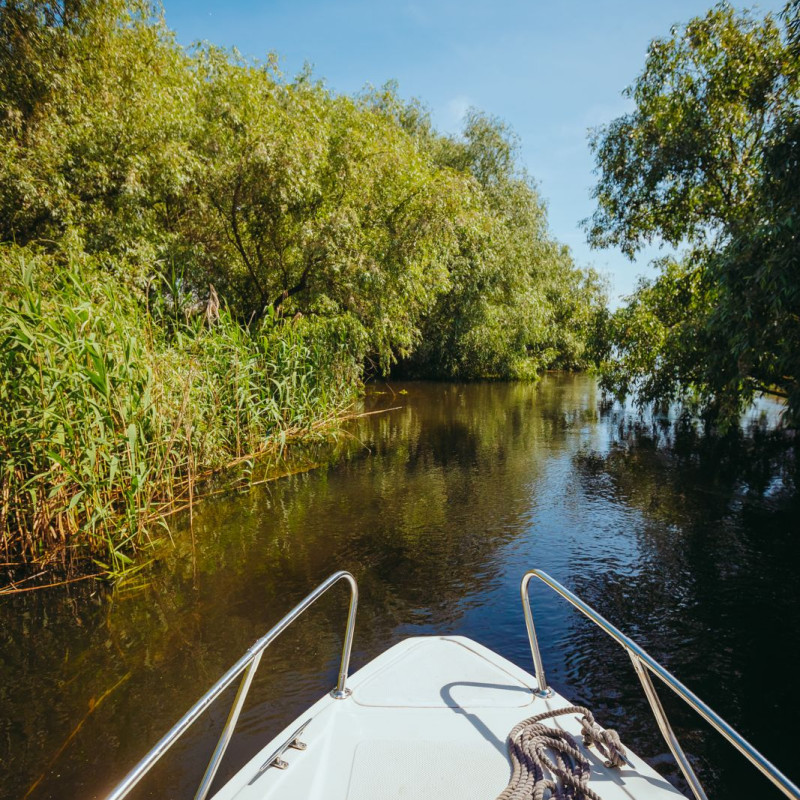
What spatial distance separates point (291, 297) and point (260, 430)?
19.9 feet

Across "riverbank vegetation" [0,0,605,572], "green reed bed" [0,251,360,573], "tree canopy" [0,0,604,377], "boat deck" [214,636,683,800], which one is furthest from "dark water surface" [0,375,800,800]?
"tree canopy" [0,0,604,377]

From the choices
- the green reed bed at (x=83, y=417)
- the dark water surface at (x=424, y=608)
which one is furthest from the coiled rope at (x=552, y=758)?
the green reed bed at (x=83, y=417)

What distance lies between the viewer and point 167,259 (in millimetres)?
12445

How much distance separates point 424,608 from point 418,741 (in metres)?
3.17

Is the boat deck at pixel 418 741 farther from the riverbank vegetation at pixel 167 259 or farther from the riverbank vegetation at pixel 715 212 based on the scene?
the riverbank vegetation at pixel 715 212

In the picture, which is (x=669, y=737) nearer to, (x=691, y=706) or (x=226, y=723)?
(x=691, y=706)

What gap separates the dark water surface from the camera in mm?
4004

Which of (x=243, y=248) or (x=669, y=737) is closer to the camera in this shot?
(x=669, y=737)

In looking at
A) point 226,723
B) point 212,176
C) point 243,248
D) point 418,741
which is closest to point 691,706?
point 418,741

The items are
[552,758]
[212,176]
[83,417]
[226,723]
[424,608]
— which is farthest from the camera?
[212,176]

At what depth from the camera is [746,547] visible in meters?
7.35

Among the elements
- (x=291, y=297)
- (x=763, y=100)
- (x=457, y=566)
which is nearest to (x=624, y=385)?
(x=763, y=100)

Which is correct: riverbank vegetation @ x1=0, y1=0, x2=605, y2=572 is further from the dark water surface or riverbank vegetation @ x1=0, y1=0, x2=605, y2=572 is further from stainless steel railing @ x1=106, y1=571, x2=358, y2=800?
stainless steel railing @ x1=106, y1=571, x2=358, y2=800

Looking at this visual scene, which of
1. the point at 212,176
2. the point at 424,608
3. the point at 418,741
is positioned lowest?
the point at 424,608
